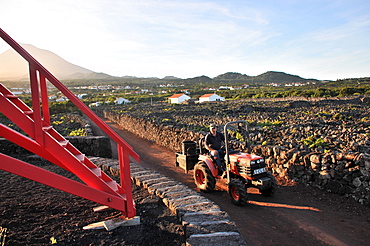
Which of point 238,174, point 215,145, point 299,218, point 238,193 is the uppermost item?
point 215,145

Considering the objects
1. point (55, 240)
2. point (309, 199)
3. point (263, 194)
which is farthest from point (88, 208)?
point (309, 199)

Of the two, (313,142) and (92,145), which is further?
(313,142)

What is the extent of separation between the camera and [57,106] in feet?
159

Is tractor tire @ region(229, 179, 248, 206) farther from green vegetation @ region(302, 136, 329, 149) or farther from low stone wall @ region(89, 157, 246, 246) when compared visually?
green vegetation @ region(302, 136, 329, 149)

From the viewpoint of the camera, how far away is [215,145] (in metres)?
7.89

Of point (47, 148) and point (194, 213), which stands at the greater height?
point (47, 148)

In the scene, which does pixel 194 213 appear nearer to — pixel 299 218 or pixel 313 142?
pixel 299 218

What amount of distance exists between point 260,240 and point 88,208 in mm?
3486

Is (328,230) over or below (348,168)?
below

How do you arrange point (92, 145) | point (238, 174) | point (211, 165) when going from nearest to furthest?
point (238, 174), point (211, 165), point (92, 145)

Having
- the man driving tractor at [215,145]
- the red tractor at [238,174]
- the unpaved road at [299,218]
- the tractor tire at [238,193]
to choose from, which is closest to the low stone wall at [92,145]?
the red tractor at [238,174]

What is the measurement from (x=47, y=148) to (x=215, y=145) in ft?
17.0

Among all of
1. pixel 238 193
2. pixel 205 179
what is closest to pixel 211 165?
pixel 205 179

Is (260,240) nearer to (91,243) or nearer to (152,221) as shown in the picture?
(152,221)
